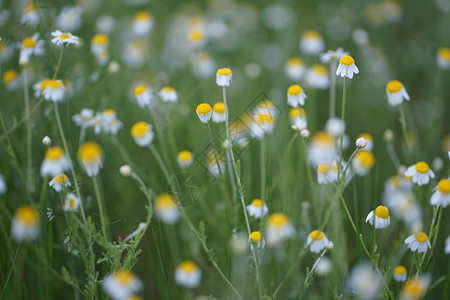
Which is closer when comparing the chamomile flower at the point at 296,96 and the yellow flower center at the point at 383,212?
the yellow flower center at the point at 383,212

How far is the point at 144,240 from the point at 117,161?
50 cm

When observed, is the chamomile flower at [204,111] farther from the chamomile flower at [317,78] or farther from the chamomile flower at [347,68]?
the chamomile flower at [317,78]

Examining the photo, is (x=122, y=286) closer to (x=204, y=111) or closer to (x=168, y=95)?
(x=204, y=111)

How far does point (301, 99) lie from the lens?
6.14 feet

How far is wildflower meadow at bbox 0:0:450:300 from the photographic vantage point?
60.6 inches

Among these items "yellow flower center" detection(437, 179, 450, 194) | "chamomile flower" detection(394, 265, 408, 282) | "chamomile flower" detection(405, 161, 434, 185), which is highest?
"yellow flower center" detection(437, 179, 450, 194)

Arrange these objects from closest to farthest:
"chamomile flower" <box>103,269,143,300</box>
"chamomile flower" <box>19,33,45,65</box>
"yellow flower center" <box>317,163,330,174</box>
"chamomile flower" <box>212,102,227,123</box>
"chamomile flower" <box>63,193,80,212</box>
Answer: "chamomile flower" <box>103,269,143,300</box>
"chamomile flower" <box>63,193,80,212</box>
"yellow flower center" <box>317,163,330,174</box>
"chamomile flower" <box>212,102,227,123</box>
"chamomile flower" <box>19,33,45,65</box>

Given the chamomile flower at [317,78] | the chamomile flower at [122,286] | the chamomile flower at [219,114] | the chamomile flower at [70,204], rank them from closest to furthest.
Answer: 1. the chamomile flower at [122,286]
2. the chamomile flower at [70,204]
3. the chamomile flower at [219,114]
4. the chamomile flower at [317,78]

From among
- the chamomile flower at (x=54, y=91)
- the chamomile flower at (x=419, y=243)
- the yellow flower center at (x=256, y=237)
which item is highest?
the chamomile flower at (x=54, y=91)

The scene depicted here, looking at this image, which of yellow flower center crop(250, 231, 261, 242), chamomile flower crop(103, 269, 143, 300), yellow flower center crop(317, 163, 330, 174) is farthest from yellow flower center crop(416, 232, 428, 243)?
chamomile flower crop(103, 269, 143, 300)

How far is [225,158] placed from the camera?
73.7 inches

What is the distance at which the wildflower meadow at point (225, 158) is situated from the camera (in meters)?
1.54

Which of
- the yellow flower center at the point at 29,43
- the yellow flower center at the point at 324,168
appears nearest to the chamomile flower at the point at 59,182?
the yellow flower center at the point at 29,43

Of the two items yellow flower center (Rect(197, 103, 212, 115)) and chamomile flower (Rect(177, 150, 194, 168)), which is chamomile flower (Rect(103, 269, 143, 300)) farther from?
chamomile flower (Rect(177, 150, 194, 168))
